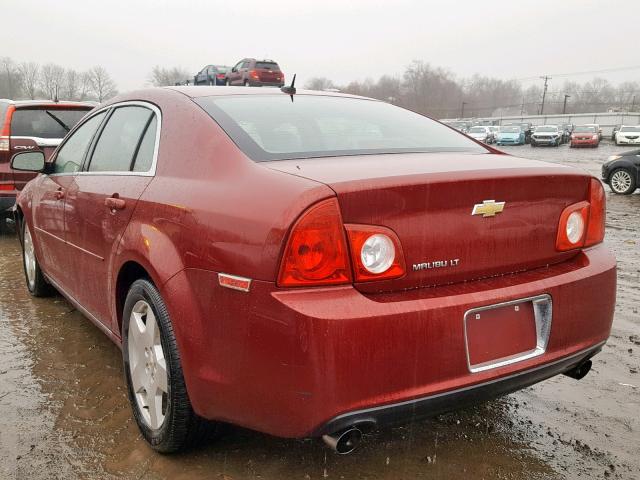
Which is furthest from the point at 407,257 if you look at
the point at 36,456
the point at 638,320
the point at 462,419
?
the point at 638,320

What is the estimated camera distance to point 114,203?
8.82 feet

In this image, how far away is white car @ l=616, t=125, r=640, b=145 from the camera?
116ft

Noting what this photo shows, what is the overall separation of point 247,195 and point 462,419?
159 centimetres

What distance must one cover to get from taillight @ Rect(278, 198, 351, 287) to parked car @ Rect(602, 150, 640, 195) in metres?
13.4

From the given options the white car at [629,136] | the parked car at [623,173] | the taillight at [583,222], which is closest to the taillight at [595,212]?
the taillight at [583,222]

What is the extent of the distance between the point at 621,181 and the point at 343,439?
534 inches

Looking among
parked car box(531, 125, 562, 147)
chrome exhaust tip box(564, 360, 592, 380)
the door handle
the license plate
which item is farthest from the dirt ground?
parked car box(531, 125, 562, 147)

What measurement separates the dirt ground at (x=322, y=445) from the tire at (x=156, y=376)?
0.39ft

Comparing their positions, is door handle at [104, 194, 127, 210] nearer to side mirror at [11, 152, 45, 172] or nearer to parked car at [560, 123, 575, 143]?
side mirror at [11, 152, 45, 172]

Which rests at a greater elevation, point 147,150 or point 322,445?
point 147,150

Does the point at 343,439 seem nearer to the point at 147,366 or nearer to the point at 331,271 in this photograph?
the point at 331,271

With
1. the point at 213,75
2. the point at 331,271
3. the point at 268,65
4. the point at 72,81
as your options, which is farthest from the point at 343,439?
the point at 72,81

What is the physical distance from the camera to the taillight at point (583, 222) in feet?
7.48

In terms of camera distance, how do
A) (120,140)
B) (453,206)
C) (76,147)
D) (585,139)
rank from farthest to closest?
(585,139) < (76,147) < (120,140) < (453,206)
